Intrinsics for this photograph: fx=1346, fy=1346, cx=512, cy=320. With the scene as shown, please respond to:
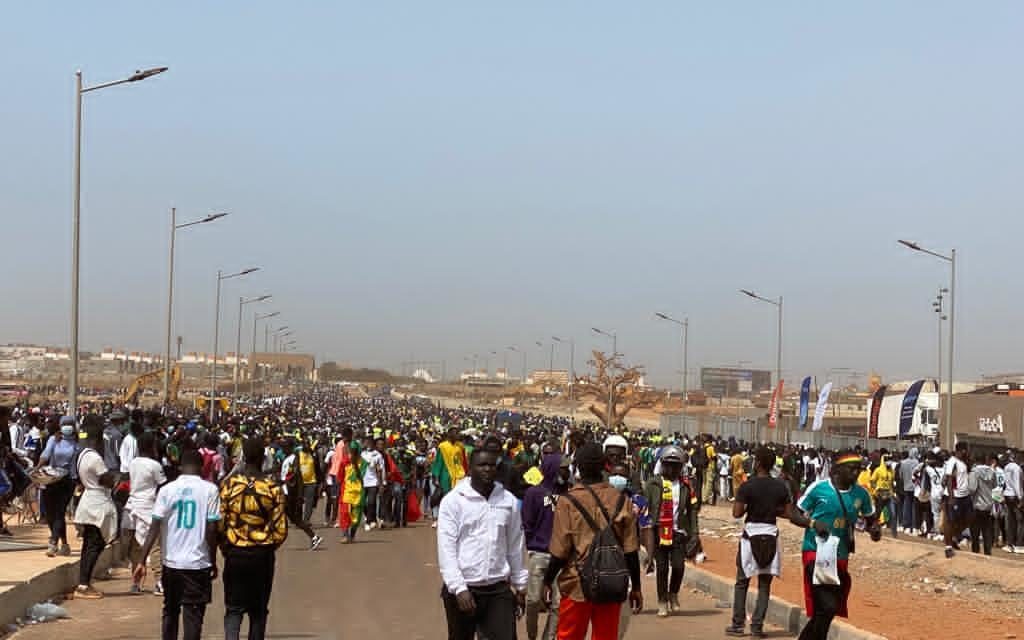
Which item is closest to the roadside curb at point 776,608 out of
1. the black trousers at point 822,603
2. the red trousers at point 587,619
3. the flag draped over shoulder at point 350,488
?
the black trousers at point 822,603

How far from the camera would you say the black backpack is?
7.10m

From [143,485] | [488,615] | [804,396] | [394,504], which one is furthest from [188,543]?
[804,396]

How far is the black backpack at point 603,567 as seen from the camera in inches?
279

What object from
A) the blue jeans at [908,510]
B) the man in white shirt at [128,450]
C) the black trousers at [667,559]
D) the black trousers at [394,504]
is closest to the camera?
the black trousers at [667,559]

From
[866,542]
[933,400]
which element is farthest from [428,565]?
[933,400]

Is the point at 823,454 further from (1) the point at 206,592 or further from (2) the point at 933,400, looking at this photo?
(2) the point at 933,400

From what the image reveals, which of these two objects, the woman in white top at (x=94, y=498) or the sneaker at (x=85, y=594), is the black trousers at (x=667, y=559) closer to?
the woman in white top at (x=94, y=498)

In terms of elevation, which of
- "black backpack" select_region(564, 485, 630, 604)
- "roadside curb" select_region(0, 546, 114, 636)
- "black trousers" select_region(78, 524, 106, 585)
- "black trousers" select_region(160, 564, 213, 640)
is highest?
"black backpack" select_region(564, 485, 630, 604)

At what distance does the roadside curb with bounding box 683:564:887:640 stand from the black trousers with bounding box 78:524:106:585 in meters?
6.11

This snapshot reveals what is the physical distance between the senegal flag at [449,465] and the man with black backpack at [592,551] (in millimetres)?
11514

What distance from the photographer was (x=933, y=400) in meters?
61.7

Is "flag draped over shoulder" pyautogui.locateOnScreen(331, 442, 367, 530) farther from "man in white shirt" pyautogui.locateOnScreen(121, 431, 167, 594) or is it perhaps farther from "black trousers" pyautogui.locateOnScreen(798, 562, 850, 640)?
"black trousers" pyautogui.locateOnScreen(798, 562, 850, 640)

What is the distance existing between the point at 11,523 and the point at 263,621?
13.2 m

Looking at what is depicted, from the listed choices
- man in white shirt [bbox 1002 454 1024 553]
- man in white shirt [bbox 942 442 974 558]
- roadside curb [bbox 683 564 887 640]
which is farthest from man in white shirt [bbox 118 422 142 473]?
man in white shirt [bbox 1002 454 1024 553]
